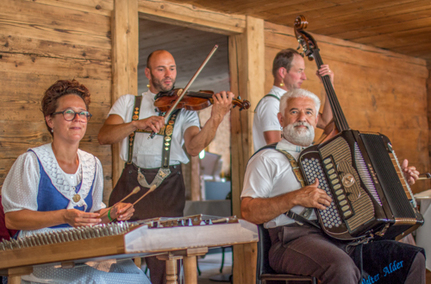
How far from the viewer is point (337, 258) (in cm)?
193

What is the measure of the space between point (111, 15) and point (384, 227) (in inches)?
87.4

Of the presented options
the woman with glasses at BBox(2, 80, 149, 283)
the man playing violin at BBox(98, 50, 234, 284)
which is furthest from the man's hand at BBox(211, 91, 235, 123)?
the woman with glasses at BBox(2, 80, 149, 283)

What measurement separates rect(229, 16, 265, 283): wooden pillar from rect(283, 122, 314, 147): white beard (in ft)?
4.88

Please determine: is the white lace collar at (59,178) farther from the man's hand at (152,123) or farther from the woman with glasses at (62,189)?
the man's hand at (152,123)

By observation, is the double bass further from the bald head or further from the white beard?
the bald head

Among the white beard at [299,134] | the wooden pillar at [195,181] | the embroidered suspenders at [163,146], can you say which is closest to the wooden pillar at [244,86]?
the embroidered suspenders at [163,146]

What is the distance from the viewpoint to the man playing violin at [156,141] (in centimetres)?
275

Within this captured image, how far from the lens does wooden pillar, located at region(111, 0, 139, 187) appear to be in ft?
10.4

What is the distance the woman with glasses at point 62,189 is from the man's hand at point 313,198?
2.33 ft

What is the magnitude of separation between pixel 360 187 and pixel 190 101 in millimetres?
1189

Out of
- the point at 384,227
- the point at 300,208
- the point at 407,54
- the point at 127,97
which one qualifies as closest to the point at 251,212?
the point at 300,208

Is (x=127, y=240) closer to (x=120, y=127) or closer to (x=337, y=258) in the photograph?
(x=337, y=258)

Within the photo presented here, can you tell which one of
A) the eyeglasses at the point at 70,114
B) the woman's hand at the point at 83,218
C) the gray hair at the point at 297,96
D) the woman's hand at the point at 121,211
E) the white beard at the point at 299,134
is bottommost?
the woman's hand at the point at 83,218

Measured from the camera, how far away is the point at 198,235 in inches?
55.7
